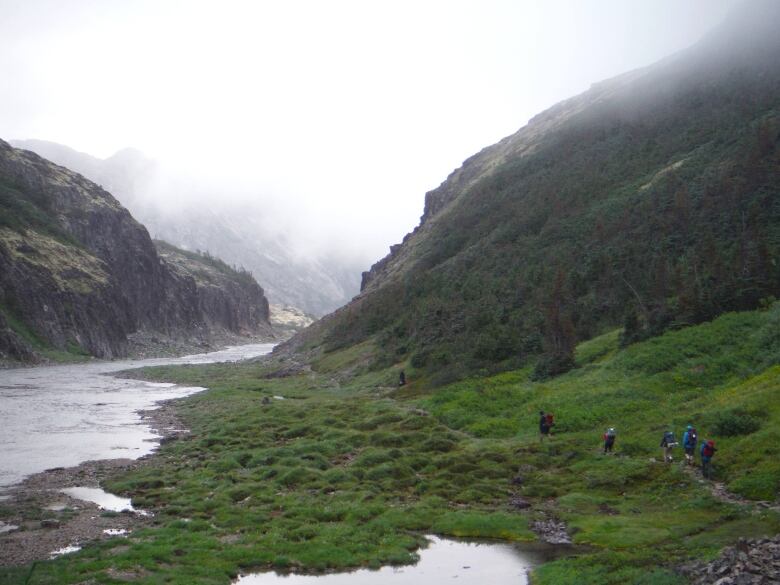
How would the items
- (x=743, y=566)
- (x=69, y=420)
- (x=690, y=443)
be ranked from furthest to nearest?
(x=69, y=420) < (x=690, y=443) < (x=743, y=566)

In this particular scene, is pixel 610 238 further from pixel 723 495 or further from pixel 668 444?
pixel 723 495

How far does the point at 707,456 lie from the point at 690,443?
2.38m

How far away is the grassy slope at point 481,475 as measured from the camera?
25.2 m

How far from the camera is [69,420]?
63.6m

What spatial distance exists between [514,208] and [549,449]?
88.6m

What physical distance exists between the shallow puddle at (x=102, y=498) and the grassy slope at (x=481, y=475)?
1377 millimetres

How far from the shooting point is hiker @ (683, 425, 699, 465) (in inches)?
1326

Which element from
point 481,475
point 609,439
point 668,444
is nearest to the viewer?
point 668,444

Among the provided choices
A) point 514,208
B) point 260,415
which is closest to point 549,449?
point 260,415

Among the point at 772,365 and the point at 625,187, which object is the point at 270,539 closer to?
the point at 772,365

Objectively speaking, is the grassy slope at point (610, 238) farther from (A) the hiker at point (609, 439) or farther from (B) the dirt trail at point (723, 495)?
(B) the dirt trail at point (723, 495)

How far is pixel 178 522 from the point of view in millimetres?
29750

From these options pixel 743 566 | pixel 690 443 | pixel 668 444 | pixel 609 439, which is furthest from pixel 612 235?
pixel 743 566

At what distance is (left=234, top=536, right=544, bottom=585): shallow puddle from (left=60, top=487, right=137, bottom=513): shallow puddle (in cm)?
1247
